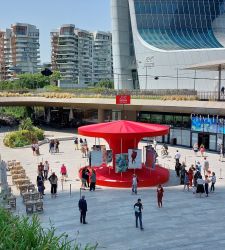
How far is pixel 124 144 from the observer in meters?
26.9

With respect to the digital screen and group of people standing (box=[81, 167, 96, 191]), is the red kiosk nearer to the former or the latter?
group of people standing (box=[81, 167, 96, 191])

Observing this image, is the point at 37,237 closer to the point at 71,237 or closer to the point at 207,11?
the point at 71,237

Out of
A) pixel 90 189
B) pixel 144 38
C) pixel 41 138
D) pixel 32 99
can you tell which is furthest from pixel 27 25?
pixel 90 189

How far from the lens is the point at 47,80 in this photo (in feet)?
385

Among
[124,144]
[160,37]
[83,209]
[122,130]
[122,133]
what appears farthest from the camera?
[160,37]

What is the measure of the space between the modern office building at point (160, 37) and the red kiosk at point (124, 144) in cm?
4343

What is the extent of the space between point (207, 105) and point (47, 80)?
84.3 meters

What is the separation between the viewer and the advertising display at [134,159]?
2595cm

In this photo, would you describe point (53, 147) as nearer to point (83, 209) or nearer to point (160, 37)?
point (83, 209)

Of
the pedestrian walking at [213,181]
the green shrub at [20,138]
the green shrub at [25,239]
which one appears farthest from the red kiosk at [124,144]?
the green shrub at [25,239]

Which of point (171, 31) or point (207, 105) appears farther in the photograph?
point (171, 31)

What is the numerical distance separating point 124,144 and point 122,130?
1.19 metres

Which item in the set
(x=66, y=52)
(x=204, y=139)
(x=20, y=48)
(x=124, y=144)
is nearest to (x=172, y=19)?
(x=204, y=139)

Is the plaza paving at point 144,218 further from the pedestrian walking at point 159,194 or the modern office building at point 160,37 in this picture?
the modern office building at point 160,37
